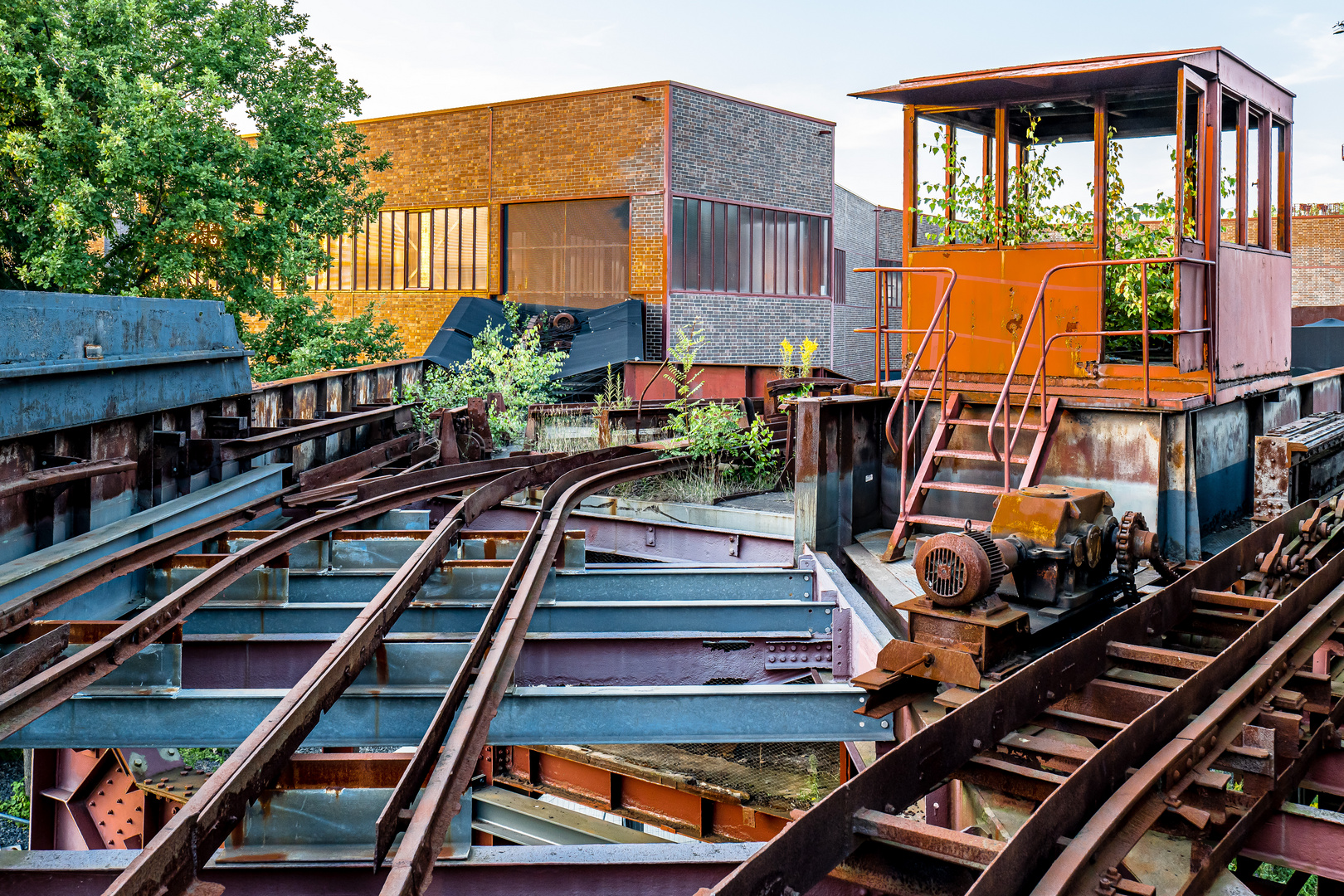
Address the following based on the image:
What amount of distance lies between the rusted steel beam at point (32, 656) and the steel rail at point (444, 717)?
1877mm

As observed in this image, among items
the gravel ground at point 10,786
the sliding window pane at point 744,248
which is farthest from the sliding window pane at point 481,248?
the gravel ground at point 10,786

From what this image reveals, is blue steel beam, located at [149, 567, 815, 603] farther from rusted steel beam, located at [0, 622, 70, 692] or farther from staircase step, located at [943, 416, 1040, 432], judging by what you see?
rusted steel beam, located at [0, 622, 70, 692]

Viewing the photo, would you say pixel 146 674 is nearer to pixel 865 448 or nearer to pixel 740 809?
pixel 740 809

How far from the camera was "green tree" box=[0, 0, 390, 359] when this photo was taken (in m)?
16.2

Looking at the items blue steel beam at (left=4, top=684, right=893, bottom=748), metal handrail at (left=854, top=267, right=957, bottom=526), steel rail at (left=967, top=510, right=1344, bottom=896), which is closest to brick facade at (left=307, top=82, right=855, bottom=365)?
metal handrail at (left=854, top=267, right=957, bottom=526)

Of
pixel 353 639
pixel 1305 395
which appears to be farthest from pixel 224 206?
pixel 1305 395

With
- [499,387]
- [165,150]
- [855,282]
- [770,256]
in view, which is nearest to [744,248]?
[770,256]

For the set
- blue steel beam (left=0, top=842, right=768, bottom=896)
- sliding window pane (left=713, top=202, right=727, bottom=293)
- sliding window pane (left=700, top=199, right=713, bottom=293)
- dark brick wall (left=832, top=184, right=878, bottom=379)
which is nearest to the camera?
blue steel beam (left=0, top=842, right=768, bottom=896)

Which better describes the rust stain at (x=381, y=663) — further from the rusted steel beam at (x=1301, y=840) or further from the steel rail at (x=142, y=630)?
the rusted steel beam at (x=1301, y=840)

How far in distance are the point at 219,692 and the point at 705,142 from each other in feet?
65.7

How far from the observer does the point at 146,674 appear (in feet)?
17.2

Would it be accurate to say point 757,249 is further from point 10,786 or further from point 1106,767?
point 1106,767

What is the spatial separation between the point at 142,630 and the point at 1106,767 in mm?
4601

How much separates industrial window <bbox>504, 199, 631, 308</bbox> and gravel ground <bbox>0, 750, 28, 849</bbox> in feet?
43.9
